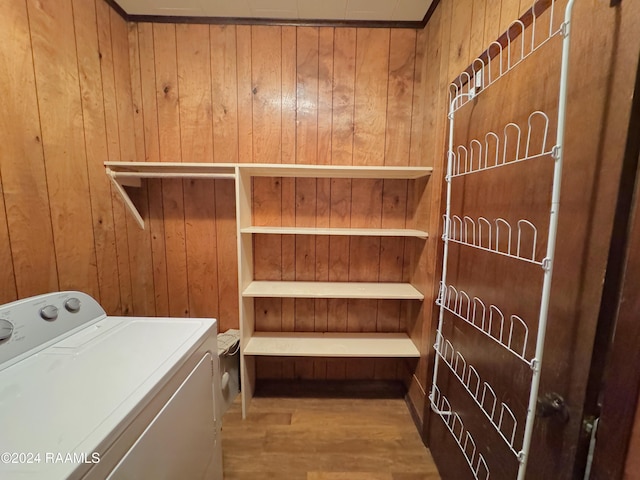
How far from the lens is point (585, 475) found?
1.99 feet

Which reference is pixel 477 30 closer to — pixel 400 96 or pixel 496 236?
pixel 400 96

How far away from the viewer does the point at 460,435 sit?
3.93 ft

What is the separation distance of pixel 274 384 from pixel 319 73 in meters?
2.23

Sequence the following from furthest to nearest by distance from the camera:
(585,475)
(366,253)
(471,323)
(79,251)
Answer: (366,253) < (79,251) < (471,323) < (585,475)

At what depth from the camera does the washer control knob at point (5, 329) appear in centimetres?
82

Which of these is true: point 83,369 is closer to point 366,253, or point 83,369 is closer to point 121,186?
point 121,186

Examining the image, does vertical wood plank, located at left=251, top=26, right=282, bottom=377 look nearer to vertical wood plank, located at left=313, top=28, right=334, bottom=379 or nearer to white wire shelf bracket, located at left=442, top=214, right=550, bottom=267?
vertical wood plank, located at left=313, top=28, right=334, bottom=379

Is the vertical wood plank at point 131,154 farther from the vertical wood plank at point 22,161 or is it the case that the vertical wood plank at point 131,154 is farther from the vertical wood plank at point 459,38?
the vertical wood plank at point 459,38

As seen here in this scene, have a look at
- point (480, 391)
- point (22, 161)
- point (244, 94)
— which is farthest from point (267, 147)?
point (480, 391)

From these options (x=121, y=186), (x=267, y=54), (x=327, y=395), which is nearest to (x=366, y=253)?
(x=327, y=395)

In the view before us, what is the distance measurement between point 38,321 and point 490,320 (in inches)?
62.7

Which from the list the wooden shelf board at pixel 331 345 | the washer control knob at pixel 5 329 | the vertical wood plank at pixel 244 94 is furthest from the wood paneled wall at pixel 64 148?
the wooden shelf board at pixel 331 345

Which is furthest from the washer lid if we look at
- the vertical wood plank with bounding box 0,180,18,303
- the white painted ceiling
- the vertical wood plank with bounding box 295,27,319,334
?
the white painted ceiling

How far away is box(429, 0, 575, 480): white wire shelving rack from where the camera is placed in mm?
718
